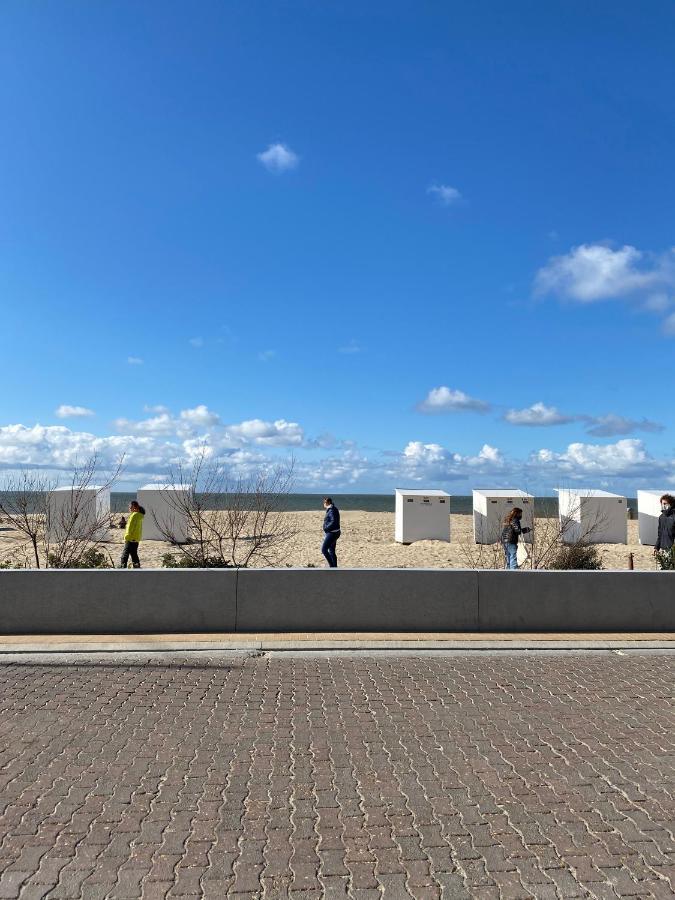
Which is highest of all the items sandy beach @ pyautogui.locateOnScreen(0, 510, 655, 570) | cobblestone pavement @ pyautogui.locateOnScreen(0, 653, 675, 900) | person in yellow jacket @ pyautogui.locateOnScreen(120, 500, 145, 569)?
person in yellow jacket @ pyautogui.locateOnScreen(120, 500, 145, 569)

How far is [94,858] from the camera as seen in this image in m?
3.52

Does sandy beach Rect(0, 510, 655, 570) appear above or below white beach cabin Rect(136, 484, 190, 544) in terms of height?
below

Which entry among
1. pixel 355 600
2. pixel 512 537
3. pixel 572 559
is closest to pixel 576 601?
pixel 512 537

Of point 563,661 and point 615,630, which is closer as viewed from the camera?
point 563,661

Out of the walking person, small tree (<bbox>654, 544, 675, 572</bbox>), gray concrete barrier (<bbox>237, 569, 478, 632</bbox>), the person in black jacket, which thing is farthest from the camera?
the walking person

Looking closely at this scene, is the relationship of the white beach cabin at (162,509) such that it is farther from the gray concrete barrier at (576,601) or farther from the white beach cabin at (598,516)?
the gray concrete barrier at (576,601)

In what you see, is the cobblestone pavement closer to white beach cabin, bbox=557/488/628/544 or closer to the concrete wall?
the concrete wall

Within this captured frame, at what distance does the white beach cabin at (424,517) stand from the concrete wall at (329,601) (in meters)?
14.8

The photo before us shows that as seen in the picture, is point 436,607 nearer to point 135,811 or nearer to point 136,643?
point 136,643

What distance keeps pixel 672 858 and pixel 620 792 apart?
823mm

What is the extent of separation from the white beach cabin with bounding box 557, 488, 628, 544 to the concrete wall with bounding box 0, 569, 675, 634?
14.6 m

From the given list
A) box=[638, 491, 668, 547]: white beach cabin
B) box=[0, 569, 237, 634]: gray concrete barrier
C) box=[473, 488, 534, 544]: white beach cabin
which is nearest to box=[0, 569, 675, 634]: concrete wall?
box=[0, 569, 237, 634]: gray concrete barrier

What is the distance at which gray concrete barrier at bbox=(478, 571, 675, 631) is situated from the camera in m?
9.58

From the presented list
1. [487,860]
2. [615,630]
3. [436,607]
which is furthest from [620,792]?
[615,630]
